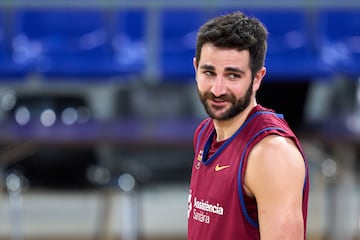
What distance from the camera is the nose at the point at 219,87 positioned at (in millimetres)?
2500

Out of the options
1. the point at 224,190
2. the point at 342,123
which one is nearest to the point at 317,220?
the point at 342,123

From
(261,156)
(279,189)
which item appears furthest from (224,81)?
(279,189)

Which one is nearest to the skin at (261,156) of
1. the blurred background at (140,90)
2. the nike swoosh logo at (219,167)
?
the nike swoosh logo at (219,167)

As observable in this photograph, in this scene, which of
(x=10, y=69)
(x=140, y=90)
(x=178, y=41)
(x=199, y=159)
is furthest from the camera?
(x=140, y=90)

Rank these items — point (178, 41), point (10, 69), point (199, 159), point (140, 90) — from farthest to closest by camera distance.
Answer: point (140, 90)
point (178, 41)
point (10, 69)
point (199, 159)

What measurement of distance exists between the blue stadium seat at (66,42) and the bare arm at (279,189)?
434 cm

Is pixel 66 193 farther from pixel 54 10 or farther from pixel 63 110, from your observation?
pixel 54 10

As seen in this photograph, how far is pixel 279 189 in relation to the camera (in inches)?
92.7

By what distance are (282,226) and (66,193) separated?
290 inches

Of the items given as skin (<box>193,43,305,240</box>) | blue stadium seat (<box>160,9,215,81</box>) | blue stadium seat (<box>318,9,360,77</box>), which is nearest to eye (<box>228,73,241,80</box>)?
skin (<box>193,43,305,240</box>)

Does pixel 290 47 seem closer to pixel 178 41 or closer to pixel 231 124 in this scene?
pixel 178 41

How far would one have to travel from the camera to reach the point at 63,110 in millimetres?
7504

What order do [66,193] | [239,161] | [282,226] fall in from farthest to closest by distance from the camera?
[66,193], [239,161], [282,226]

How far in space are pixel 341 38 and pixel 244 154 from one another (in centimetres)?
494
